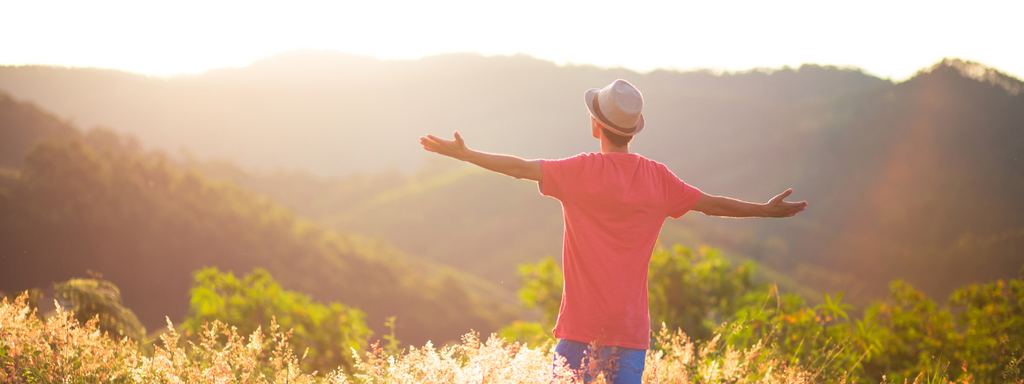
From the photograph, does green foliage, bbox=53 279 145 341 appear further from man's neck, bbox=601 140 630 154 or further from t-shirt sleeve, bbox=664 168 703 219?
t-shirt sleeve, bbox=664 168 703 219

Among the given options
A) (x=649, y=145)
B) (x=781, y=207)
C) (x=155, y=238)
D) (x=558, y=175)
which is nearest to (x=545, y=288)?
(x=781, y=207)

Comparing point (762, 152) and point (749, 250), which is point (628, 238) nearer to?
point (749, 250)

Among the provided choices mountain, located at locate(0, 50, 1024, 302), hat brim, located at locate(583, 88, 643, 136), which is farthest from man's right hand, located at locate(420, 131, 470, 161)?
mountain, located at locate(0, 50, 1024, 302)

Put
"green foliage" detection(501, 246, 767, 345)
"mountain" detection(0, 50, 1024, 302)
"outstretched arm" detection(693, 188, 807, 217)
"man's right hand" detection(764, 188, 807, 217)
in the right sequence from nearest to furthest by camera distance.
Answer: "outstretched arm" detection(693, 188, 807, 217) → "man's right hand" detection(764, 188, 807, 217) → "green foliage" detection(501, 246, 767, 345) → "mountain" detection(0, 50, 1024, 302)

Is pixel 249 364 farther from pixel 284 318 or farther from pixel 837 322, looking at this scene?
pixel 837 322

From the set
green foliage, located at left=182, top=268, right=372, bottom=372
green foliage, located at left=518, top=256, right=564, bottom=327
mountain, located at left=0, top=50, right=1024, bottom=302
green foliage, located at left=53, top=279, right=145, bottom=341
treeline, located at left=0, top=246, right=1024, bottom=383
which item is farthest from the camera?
mountain, located at left=0, top=50, right=1024, bottom=302

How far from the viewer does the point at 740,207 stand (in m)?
2.42

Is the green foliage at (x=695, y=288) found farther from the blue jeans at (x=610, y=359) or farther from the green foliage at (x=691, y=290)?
the blue jeans at (x=610, y=359)

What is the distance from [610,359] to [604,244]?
1.37 ft

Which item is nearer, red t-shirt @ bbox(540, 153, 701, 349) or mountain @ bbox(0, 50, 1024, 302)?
red t-shirt @ bbox(540, 153, 701, 349)

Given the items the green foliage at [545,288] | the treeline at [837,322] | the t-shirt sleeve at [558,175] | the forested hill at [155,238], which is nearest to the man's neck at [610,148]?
the t-shirt sleeve at [558,175]

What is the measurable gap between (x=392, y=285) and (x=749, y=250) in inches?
1595

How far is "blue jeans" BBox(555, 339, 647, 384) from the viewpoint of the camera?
1.99 metres

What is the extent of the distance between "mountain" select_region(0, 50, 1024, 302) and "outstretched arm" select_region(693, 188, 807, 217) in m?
8.75
